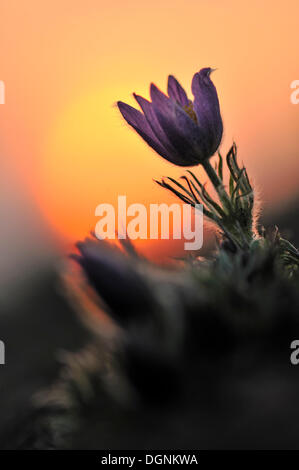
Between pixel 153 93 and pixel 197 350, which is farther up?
pixel 153 93

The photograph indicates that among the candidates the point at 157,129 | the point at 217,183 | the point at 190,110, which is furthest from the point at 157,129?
the point at 217,183

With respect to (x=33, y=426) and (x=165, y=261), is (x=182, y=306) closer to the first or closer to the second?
(x=165, y=261)
